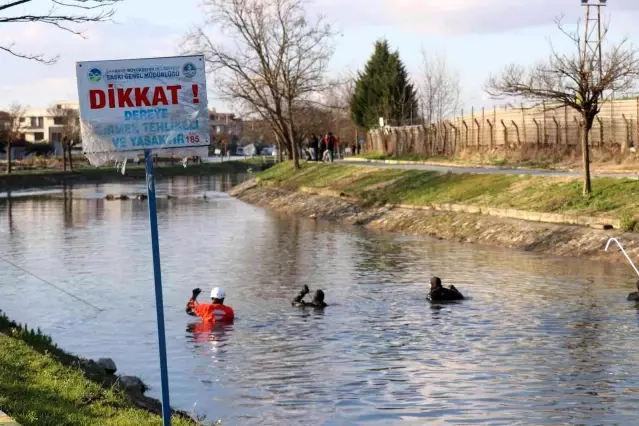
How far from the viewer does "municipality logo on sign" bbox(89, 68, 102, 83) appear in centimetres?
899

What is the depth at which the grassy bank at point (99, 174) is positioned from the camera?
84562mm

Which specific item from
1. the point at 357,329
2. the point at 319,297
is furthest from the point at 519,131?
the point at 357,329

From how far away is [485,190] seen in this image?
141 ft

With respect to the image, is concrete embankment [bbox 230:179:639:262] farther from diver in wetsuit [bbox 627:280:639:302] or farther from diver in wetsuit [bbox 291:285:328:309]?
diver in wetsuit [bbox 291:285:328:309]

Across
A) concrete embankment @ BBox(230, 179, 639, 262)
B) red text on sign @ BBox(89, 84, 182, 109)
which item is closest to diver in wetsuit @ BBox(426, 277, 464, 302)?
concrete embankment @ BBox(230, 179, 639, 262)

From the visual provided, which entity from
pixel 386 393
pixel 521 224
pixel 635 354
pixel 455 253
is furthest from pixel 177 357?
pixel 521 224

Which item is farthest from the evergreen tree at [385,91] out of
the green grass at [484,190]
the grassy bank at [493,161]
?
the green grass at [484,190]

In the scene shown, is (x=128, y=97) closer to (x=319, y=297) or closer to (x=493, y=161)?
(x=319, y=297)

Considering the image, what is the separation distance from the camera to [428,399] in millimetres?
13961

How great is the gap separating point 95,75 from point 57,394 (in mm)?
4016

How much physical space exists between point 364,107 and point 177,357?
8814 cm

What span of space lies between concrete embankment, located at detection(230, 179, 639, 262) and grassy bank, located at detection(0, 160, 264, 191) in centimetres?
2731

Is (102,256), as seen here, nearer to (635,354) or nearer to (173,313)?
(173,313)

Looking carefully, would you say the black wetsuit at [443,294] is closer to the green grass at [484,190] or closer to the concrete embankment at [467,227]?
the concrete embankment at [467,227]
